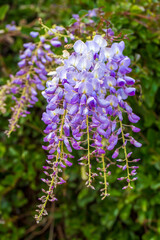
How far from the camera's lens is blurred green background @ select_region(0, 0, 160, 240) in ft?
4.44

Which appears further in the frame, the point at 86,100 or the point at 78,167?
the point at 78,167

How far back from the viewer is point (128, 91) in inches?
31.6

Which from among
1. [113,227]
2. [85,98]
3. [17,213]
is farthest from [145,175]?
[17,213]

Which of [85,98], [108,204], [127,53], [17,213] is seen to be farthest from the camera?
[17,213]

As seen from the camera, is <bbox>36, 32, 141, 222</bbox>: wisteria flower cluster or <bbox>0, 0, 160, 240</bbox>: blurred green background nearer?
<bbox>36, 32, 141, 222</bbox>: wisteria flower cluster

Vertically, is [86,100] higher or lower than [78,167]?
higher

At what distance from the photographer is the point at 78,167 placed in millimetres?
1511

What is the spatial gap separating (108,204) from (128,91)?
1.00 metres

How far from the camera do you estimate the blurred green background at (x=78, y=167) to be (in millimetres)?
1354

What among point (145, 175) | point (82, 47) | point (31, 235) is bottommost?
point (31, 235)

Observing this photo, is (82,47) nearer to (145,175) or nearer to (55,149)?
(55,149)

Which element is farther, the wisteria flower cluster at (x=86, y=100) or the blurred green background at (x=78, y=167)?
the blurred green background at (x=78, y=167)

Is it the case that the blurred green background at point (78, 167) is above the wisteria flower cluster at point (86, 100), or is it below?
below

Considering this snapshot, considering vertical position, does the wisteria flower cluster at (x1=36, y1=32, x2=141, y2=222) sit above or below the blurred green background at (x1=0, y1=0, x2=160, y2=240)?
above
